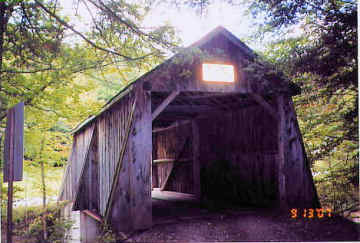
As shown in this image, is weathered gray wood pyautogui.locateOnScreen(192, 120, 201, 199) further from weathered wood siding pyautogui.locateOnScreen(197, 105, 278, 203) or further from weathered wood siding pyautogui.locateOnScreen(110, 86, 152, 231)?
weathered wood siding pyautogui.locateOnScreen(110, 86, 152, 231)

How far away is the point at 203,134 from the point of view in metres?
9.81

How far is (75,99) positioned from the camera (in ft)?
23.2

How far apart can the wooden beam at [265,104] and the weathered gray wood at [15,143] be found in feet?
15.2

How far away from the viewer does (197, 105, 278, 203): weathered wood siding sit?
7738 millimetres

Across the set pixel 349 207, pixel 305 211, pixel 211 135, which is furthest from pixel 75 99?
pixel 349 207

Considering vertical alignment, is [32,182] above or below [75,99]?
below

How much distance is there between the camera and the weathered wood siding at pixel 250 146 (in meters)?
7.74

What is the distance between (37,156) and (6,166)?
13.6 ft

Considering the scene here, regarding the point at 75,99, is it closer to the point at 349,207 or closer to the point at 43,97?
the point at 43,97

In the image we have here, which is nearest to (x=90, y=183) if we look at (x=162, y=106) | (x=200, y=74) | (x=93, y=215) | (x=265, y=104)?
(x=93, y=215)

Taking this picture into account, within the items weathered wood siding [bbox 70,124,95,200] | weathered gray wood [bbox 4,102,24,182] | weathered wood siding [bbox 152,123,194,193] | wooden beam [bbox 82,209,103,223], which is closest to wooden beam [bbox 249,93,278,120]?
weathered wood siding [bbox 152,123,194,193]

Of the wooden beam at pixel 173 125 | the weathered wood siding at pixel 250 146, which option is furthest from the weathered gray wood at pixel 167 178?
the weathered wood siding at pixel 250 146

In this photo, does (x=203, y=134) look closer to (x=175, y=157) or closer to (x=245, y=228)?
(x=175, y=157)

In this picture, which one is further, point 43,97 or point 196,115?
point 196,115
